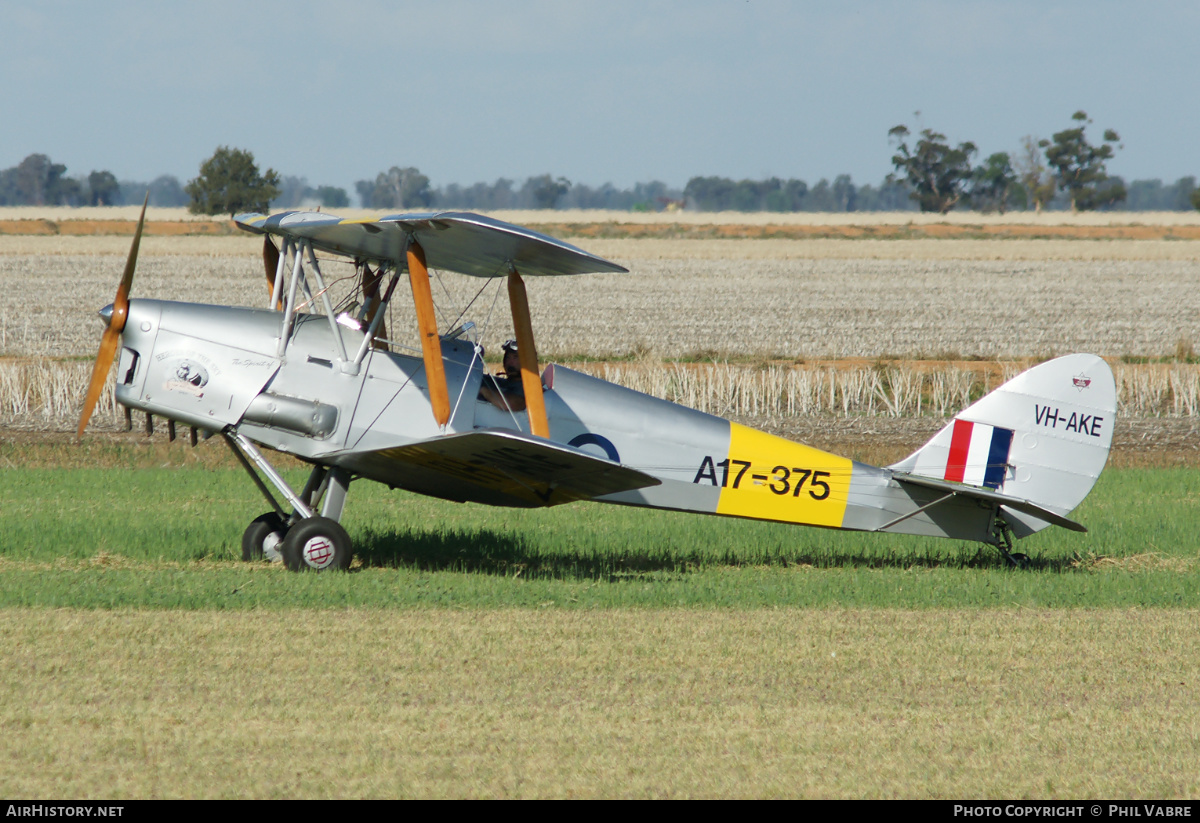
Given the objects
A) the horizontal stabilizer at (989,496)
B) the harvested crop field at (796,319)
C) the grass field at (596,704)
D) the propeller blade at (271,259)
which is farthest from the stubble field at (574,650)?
the propeller blade at (271,259)

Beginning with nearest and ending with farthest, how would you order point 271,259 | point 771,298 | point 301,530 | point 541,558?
point 301,530
point 271,259
point 541,558
point 771,298

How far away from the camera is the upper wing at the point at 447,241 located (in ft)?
24.8

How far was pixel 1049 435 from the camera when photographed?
9.48 metres

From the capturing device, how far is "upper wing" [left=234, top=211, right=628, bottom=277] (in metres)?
7.55

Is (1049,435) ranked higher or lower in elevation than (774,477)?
higher

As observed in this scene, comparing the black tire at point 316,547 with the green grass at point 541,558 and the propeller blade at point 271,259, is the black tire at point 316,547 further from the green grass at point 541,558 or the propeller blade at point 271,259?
the propeller blade at point 271,259

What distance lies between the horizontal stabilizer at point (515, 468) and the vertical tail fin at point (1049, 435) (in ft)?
9.57

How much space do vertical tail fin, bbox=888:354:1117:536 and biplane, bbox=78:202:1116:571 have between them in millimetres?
17

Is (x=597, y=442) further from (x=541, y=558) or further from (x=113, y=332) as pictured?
(x=113, y=332)

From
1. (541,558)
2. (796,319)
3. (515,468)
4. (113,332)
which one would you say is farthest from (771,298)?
(113,332)

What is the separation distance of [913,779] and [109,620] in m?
5.01

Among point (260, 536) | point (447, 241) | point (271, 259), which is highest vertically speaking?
point (447, 241)

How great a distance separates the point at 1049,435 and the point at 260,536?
6.76 m

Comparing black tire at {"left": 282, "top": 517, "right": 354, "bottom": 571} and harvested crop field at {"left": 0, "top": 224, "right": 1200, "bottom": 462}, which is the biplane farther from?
harvested crop field at {"left": 0, "top": 224, "right": 1200, "bottom": 462}
